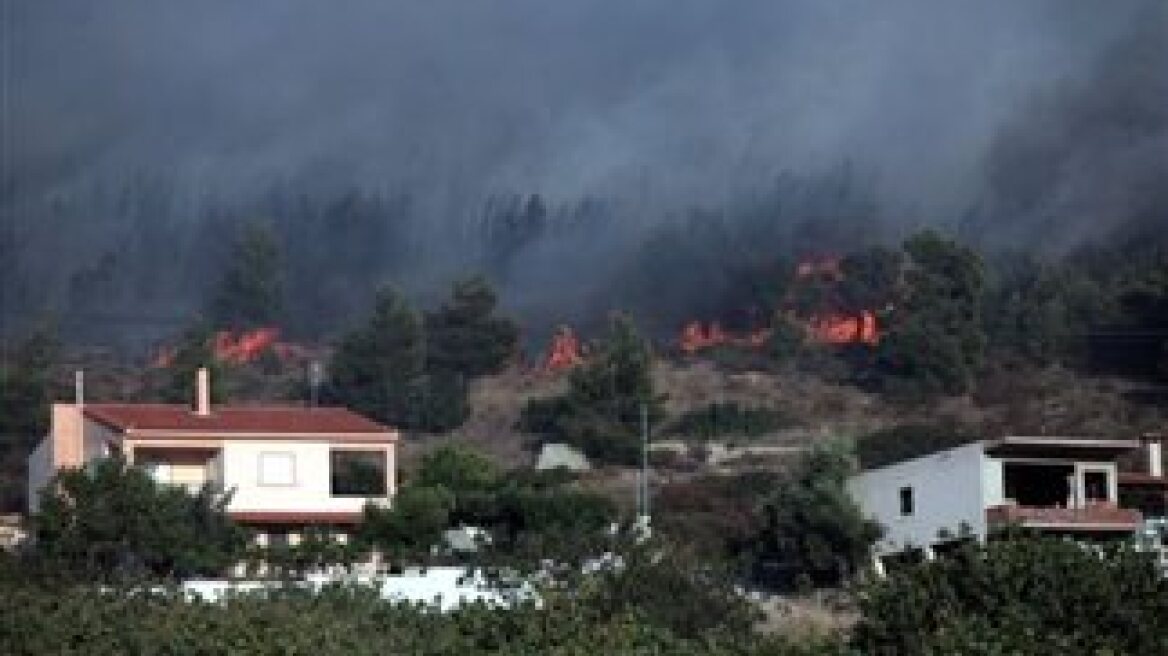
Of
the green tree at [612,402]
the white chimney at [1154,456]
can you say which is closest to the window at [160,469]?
the green tree at [612,402]

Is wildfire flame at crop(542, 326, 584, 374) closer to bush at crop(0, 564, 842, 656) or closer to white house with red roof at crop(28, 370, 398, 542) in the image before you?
white house with red roof at crop(28, 370, 398, 542)

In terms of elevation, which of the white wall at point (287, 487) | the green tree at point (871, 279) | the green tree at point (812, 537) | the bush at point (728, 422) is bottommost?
the green tree at point (812, 537)

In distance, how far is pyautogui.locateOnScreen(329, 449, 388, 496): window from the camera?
3194 inches

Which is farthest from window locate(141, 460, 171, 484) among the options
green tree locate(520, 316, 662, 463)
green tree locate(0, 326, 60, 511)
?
green tree locate(520, 316, 662, 463)

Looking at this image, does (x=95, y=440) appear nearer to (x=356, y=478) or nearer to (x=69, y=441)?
(x=69, y=441)

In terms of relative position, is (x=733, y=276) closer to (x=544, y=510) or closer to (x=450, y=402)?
(x=450, y=402)

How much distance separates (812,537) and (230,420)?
71.0 feet

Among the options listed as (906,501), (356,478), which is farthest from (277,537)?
(906,501)

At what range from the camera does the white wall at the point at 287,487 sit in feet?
247

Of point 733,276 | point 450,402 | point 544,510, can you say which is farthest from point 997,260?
point 544,510

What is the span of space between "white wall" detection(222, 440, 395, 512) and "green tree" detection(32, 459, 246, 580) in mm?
8313

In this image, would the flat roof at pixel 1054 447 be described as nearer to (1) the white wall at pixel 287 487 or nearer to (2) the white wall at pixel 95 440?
(1) the white wall at pixel 287 487

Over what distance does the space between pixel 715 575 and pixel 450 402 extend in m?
56.0

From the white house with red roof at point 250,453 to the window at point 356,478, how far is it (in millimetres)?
1189
